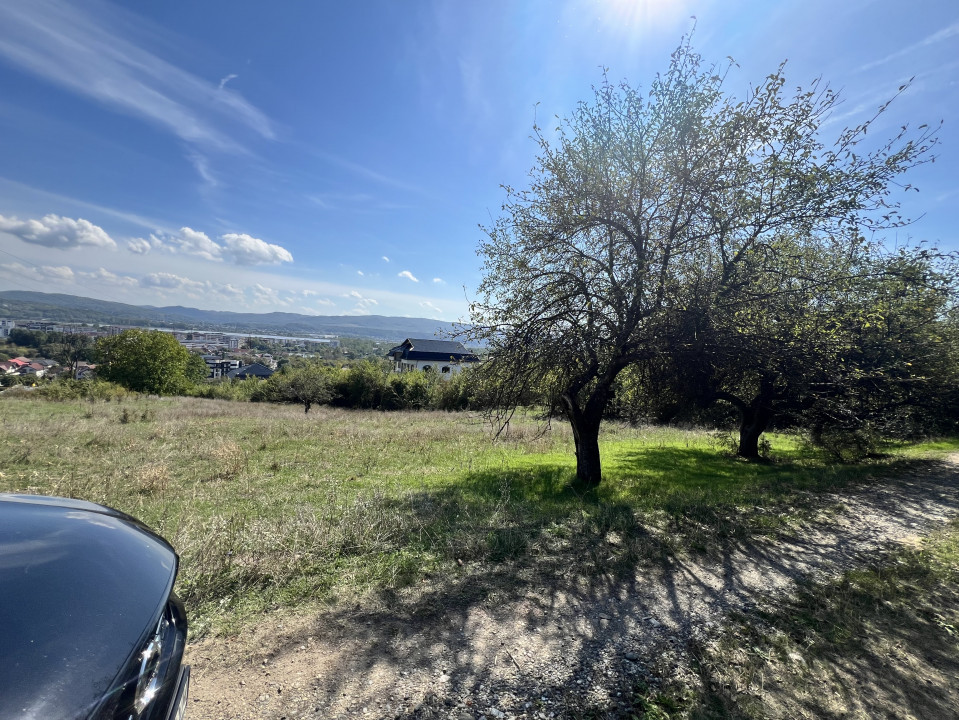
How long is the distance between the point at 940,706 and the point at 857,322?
8.31 metres

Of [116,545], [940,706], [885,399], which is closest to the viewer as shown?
[116,545]

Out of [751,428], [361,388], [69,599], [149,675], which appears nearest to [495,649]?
[149,675]

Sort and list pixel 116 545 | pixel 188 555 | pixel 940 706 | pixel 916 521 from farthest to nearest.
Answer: pixel 916 521, pixel 188 555, pixel 940 706, pixel 116 545

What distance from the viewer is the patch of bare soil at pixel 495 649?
268cm

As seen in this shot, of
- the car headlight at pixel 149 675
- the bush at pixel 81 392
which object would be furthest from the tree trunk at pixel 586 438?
the bush at pixel 81 392

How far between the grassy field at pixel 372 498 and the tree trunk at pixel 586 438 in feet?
1.79

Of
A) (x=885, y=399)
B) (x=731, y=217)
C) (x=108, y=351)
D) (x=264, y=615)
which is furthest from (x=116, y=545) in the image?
(x=108, y=351)

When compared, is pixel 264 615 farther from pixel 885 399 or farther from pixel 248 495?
pixel 885 399

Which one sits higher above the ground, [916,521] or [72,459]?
[916,521]

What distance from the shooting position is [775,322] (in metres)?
8.59

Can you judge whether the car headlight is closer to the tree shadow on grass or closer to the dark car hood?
the dark car hood

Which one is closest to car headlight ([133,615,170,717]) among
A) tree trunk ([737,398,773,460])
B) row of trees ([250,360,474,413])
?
tree trunk ([737,398,773,460])

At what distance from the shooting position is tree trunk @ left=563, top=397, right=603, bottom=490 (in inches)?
391

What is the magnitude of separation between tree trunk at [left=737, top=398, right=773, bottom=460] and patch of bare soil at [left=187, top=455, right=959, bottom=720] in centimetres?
1082
